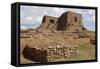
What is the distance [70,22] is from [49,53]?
517mm

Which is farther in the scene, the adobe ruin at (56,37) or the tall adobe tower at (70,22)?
the tall adobe tower at (70,22)

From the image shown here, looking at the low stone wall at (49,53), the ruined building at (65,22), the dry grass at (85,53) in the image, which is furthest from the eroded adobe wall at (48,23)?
the dry grass at (85,53)

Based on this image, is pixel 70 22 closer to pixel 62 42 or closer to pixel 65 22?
pixel 65 22

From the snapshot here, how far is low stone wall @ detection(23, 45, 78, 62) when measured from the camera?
308 centimetres

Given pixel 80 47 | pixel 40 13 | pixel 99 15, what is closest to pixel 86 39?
pixel 80 47

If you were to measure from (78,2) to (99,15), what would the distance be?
40 centimetres

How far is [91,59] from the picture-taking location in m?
3.49

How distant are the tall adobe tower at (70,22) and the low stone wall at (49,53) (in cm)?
25

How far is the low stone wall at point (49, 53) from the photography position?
10.1ft

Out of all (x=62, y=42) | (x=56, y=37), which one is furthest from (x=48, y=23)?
(x=62, y=42)

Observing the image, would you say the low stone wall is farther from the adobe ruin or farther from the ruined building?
the ruined building

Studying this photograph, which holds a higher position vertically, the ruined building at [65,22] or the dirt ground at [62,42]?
the ruined building at [65,22]

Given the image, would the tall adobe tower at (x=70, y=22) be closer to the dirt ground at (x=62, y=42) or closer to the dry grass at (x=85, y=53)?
the dirt ground at (x=62, y=42)
